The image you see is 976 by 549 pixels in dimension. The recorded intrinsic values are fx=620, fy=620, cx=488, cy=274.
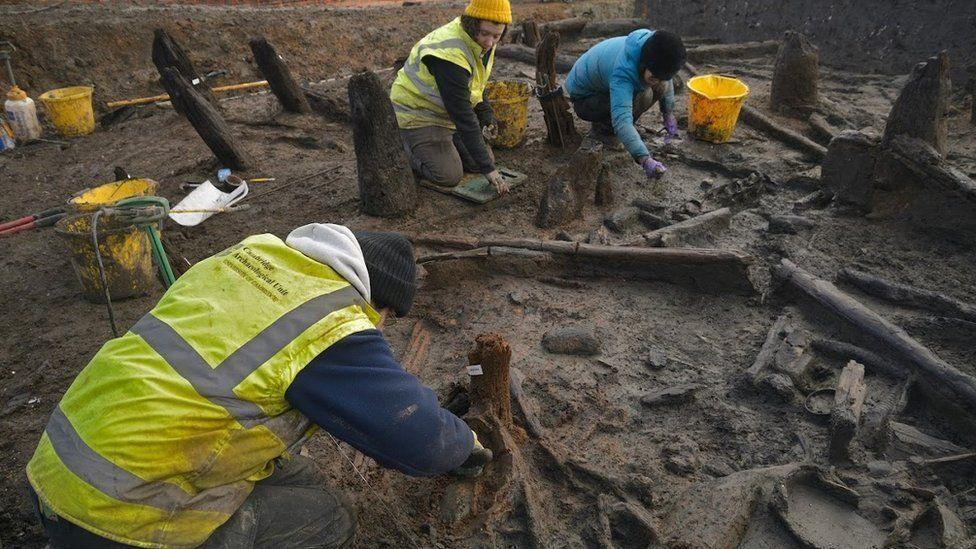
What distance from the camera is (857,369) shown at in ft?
11.6

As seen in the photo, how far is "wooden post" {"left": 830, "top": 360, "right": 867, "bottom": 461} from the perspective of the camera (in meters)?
3.07

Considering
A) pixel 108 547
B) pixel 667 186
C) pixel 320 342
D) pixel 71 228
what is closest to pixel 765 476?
pixel 320 342

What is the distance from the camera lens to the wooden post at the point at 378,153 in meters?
5.52

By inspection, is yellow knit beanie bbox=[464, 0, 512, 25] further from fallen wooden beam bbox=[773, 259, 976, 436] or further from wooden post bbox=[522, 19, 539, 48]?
wooden post bbox=[522, 19, 539, 48]

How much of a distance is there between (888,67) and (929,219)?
19.9 ft

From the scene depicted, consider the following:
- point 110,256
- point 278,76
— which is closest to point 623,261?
point 110,256

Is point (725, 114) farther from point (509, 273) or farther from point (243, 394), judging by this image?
point (243, 394)

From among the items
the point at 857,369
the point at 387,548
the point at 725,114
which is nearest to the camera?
the point at 387,548

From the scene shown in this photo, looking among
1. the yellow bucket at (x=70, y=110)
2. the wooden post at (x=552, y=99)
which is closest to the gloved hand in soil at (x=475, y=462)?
the wooden post at (x=552, y=99)

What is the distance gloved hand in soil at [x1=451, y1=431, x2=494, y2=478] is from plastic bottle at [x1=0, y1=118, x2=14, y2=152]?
8.29 m

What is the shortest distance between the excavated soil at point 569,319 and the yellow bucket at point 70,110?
0.27 m

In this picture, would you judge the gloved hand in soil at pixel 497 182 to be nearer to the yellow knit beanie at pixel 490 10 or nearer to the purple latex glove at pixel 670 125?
the yellow knit beanie at pixel 490 10

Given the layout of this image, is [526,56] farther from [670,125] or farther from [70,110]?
A: [70,110]

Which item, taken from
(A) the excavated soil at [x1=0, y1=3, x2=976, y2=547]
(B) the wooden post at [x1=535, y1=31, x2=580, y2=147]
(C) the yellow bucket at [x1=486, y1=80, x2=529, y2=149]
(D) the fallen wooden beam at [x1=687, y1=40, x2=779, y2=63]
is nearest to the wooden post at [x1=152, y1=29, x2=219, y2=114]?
(A) the excavated soil at [x1=0, y1=3, x2=976, y2=547]
